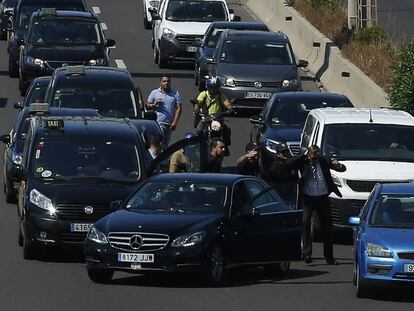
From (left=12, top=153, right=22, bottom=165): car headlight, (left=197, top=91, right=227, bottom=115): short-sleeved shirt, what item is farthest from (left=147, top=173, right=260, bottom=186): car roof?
(left=197, top=91, right=227, bottom=115): short-sleeved shirt

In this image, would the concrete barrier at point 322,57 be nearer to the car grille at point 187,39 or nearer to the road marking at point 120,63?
the car grille at point 187,39

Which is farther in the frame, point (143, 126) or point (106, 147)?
point (143, 126)

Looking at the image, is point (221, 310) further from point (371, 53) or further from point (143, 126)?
point (371, 53)

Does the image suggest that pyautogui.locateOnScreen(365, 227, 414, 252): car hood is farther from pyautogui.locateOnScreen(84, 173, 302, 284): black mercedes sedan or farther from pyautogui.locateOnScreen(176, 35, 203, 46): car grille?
pyautogui.locateOnScreen(176, 35, 203, 46): car grille

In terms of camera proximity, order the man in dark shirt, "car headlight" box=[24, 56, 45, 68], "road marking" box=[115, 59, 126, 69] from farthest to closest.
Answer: "road marking" box=[115, 59, 126, 69] → "car headlight" box=[24, 56, 45, 68] → the man in dark shirt

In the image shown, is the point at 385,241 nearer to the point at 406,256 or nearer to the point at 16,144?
the point at 406,256

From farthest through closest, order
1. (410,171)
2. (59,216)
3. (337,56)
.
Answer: (337,56), (410,171), (59,216)

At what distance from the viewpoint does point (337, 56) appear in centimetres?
4053

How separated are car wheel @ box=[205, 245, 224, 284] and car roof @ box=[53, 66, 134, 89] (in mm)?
9099

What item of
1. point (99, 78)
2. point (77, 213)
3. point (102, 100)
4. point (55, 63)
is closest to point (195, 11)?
point (55, 63)

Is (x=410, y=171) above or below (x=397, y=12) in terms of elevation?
above

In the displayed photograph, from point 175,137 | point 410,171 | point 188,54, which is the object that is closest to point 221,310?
point 410,171

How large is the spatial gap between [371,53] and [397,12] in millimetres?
13604

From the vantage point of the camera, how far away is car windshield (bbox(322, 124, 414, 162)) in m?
25.5
